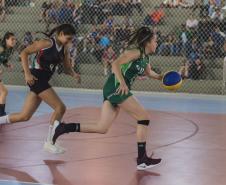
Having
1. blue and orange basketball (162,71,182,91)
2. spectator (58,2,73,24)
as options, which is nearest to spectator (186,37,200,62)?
spectator (58,2,73,24)

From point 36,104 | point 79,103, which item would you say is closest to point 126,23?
point 79,103

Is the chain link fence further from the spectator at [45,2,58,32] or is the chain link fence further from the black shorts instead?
the black shorts

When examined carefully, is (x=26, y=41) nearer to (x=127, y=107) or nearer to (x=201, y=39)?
(x=201, y=39)

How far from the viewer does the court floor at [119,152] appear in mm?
5754

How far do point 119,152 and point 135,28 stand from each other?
32.4 feet

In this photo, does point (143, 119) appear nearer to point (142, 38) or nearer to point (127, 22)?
point (142, 38)

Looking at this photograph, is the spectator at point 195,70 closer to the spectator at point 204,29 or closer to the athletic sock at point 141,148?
the spectator at point 204,29

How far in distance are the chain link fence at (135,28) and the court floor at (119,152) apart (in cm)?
347

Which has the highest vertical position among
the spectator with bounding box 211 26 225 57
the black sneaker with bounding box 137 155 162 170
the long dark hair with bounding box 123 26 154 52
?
the long dark hair with bounding box 123 26 154 52

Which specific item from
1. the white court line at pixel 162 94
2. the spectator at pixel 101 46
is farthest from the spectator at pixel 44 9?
the white court line at pixel 162 94

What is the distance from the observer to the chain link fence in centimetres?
1495

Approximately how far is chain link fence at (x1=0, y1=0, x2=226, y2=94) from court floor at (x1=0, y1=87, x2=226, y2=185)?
11.4ft

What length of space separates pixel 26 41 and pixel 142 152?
1103 centimetres

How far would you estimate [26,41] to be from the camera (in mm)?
16625
